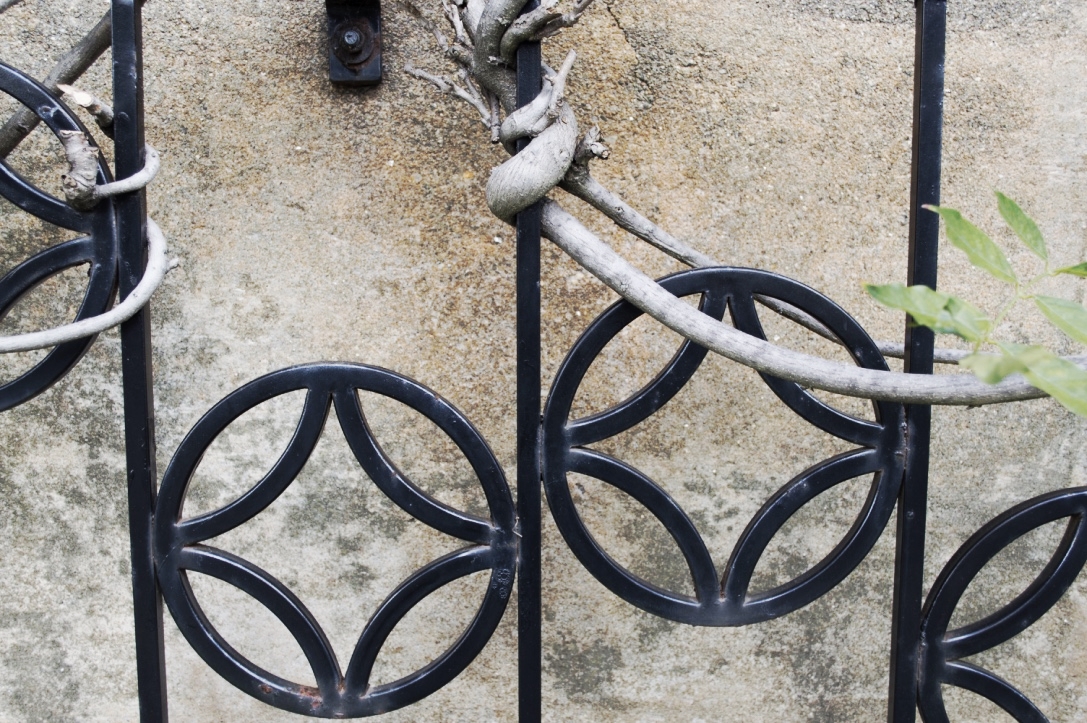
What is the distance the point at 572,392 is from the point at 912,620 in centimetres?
40

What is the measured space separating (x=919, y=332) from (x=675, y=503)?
0.28 metres

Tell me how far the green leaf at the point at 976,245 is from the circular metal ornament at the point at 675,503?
27cm

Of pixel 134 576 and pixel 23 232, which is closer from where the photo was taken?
pixel 134 576

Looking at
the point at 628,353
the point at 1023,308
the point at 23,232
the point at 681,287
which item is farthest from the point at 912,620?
the point at 23,232

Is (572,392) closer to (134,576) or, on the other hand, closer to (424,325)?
(134,576)

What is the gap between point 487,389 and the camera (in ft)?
4.41

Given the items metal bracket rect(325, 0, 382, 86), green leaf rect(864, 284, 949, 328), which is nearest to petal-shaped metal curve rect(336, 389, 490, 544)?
green leaf rect(864, 284, 949, 328)

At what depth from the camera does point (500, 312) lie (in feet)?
4.38

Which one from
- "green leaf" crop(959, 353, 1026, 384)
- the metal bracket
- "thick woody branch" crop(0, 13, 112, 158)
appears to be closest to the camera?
"green leaf" crop(959, 353, 1026, 384)

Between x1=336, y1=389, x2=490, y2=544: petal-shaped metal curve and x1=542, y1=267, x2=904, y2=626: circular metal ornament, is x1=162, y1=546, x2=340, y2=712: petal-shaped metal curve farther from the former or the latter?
x1=542, y1=267, x2=904, y2=626: circular metal ornament

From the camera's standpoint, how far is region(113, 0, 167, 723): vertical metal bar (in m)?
0.74

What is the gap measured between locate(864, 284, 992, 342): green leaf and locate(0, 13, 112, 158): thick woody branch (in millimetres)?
915

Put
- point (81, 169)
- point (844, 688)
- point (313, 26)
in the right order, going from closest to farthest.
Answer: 1. point (81, 169)
2. point (313, 26)
3. point (844, 688)

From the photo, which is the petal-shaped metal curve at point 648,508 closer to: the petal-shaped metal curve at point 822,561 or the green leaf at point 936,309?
the petal-shaped metal curve at point 822,561
